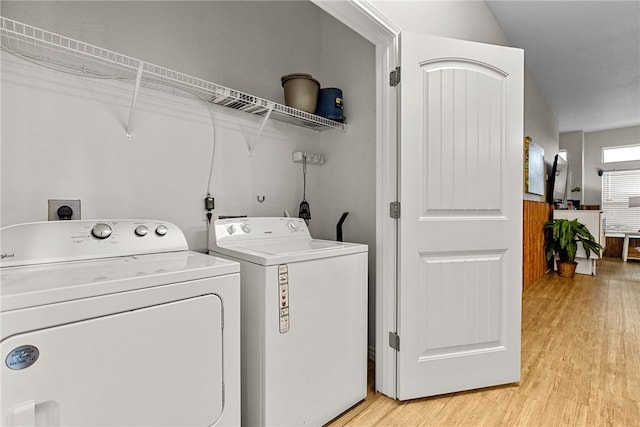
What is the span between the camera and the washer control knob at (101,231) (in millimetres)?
1243

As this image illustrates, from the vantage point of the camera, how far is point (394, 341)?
1701 millimetres

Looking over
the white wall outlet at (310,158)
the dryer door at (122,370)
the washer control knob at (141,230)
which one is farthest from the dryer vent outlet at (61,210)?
the white wall outlet at (310,158)

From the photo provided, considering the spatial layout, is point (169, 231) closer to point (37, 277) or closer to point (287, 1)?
point (37, 277)

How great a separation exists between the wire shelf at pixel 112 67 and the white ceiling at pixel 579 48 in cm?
223

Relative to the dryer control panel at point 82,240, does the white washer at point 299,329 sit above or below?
below

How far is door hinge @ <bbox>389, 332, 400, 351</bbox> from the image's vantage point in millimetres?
1686

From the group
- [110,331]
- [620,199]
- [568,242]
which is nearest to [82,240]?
[110,331]

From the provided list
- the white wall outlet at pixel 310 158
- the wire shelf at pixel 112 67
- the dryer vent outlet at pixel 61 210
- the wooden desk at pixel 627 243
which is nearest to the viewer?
the wire shelf at pixel 112 67

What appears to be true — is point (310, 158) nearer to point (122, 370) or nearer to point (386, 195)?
point (386, 195)

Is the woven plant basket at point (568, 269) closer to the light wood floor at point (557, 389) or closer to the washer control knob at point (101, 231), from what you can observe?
the light wood floor at point (557, 389)

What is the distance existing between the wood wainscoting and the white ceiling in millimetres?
1650

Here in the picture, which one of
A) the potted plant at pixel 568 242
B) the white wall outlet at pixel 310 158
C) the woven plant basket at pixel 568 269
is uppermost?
the white wall outlet at pixel 310 158

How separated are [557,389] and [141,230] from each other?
2311 mm

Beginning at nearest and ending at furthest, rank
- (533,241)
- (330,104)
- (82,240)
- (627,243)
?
1. (82,240)
2. (330,104)
3. (533,241)
4. (627,243)
